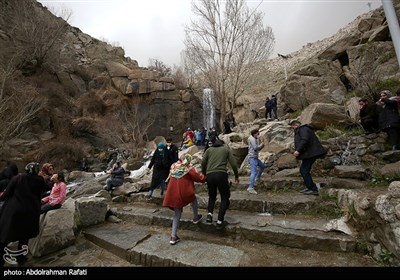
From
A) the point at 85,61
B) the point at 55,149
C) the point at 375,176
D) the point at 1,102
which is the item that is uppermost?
the point at 85,61

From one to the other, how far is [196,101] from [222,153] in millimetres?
24802

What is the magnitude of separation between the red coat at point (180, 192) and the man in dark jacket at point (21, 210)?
231 centimetres

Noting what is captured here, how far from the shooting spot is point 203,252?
11.5 ft

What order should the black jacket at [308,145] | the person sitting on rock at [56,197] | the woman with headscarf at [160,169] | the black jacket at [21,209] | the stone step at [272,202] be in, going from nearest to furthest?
the black jacket at [21,209] < the stone step at [272,202] < the person sitting on rock at [56,197] < the black jacket at [308,145] < the woman with headscarf at [160,169]

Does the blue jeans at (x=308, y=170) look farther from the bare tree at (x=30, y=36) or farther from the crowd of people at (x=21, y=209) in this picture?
the bare tree at (x=30, y=36)

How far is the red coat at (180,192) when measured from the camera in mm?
3835

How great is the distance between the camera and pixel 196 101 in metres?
28.4

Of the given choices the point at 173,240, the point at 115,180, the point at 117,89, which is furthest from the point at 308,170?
the point at 117,89

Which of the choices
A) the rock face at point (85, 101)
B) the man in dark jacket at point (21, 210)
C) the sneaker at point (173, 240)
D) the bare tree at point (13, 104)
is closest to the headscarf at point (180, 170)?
the sneaker at point (173, 240)
